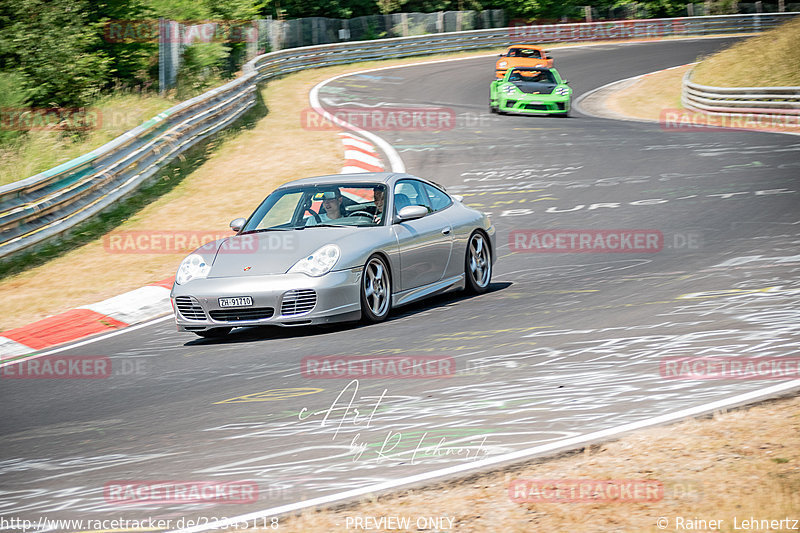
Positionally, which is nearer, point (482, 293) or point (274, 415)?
point (274, 415)

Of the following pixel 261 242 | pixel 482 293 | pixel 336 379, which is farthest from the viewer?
pixel 482 293

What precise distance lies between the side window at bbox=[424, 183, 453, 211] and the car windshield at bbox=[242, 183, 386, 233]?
0.76 meters

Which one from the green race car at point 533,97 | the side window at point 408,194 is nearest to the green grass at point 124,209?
the side window at point 408,194

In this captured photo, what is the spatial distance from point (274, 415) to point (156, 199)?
11024mm

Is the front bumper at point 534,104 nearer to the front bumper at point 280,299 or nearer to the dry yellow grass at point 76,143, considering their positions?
the dry yellow grass at point 76,143

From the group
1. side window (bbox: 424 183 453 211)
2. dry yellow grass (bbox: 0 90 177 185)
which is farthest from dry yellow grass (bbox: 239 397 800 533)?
dry yellow grass (bbox: 0 90 177 185)

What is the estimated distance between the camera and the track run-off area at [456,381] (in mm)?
5070

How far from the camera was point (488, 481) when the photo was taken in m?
4.59

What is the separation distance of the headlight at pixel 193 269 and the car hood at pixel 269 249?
0.09m

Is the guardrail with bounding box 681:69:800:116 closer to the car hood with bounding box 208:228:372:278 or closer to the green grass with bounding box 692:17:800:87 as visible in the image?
the green grass with bounding box 692:17:800:87

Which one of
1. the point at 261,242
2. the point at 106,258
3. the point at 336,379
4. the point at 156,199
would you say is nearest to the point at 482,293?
the point at 261,242

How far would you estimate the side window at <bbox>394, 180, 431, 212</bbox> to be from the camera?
9.88 metres

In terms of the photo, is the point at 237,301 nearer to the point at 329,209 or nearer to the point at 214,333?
the point at 214,333

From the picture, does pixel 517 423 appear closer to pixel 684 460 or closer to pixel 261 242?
pixel 684 460
